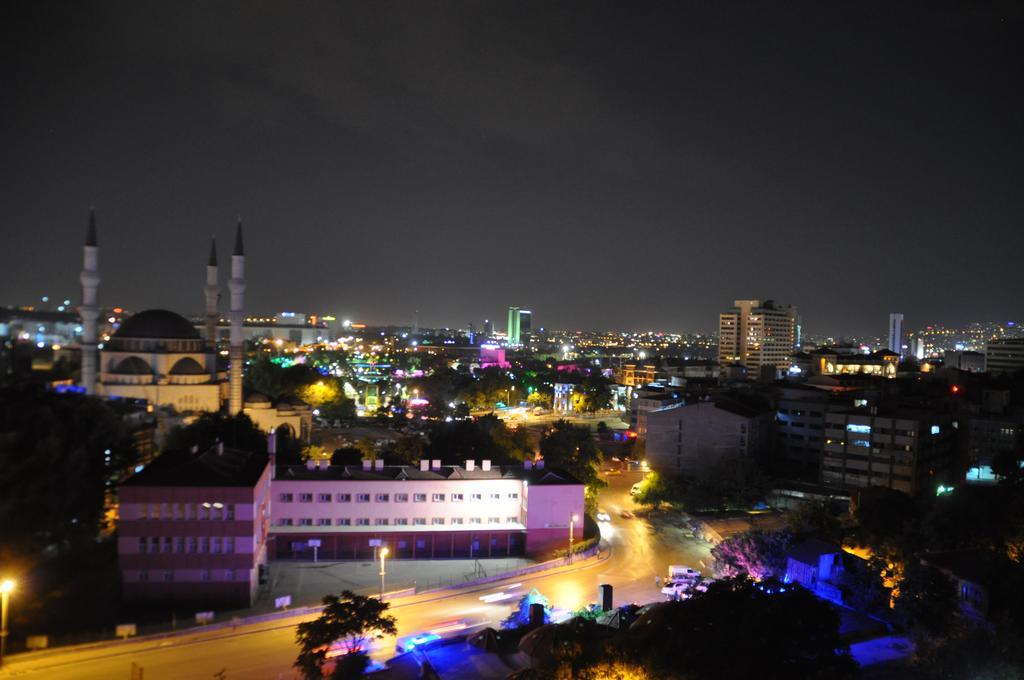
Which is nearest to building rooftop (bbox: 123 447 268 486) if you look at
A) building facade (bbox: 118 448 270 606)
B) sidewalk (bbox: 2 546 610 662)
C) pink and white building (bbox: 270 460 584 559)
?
building facade (bbox: 118 448 270 606)

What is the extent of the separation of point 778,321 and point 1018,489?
5901cm

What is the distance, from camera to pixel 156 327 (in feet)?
103

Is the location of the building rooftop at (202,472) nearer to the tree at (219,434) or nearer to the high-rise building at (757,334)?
the tree at (219,434)

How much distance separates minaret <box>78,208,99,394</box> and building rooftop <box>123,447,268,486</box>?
13417 millimetres

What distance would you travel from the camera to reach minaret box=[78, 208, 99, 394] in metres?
28.3

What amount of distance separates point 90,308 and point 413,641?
74.3ft

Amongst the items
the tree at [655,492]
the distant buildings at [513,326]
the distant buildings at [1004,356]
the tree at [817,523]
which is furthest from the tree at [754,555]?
the distant buildings at [513,326]

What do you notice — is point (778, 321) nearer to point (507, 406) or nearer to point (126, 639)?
point (507, 406)

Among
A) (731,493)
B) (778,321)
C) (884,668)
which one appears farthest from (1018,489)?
(778,321)

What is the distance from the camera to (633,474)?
103 feet

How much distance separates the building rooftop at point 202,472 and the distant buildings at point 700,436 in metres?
16.8

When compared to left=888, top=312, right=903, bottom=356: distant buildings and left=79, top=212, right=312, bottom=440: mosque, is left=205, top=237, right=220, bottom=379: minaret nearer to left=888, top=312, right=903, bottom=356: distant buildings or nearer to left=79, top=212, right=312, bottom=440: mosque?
left=79, top=212, right=312, bottom=440: mosque

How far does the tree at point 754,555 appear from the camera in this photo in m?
15.9

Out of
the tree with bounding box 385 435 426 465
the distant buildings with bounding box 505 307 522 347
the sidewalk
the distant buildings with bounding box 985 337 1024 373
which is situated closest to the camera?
the sidewalk
